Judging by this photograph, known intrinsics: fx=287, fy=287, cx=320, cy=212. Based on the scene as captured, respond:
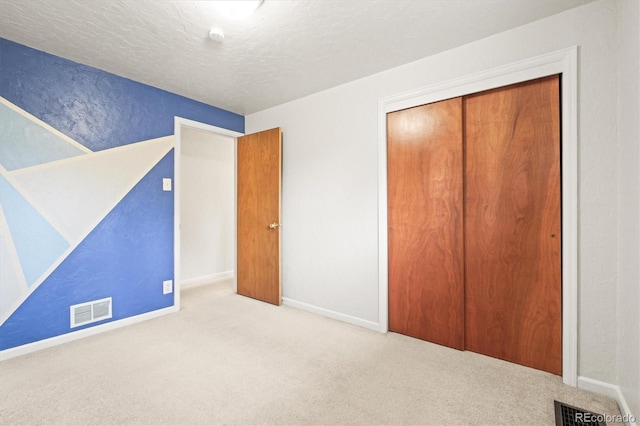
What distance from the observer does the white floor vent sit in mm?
2463

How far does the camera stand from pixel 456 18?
189cm

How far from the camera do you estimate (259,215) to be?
11.6 feet

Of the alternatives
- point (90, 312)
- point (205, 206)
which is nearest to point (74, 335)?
point (90, 312)

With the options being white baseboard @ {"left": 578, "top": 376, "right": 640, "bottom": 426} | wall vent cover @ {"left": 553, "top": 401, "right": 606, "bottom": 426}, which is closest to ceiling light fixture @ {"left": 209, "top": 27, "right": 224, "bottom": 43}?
wall vent cover @ {"left": 553, "top": 401, "right": 606, "bottom": 426}

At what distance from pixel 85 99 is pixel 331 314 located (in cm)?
302

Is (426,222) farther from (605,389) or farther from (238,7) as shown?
(238,7)

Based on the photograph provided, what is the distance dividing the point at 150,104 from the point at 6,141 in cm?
115

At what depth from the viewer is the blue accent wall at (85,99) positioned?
2.20 m

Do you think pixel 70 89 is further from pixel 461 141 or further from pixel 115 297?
pixel 461 141

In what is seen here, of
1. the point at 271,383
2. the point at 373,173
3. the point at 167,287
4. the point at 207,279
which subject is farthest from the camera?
the point at 207,279

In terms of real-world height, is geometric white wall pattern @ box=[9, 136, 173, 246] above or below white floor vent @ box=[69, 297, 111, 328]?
above

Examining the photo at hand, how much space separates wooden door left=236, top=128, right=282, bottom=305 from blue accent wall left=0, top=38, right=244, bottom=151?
90cm

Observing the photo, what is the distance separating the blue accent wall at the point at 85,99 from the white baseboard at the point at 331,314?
231cm

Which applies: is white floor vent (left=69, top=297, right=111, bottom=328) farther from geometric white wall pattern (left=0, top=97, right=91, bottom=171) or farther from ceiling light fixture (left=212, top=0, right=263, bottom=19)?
ceiling light fixture (left=212, top=0, right=263, bottom=19)
